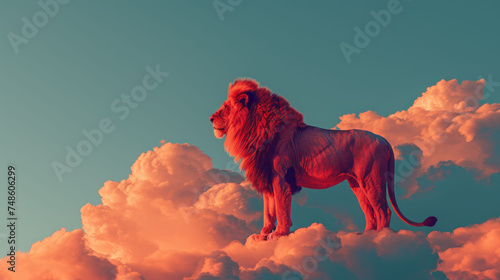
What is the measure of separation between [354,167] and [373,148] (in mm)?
692

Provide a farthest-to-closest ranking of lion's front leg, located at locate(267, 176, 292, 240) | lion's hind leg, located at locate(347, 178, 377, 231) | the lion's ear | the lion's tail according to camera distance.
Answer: the lion's ear, lion's hind leg, located at locate(347, 178, 377, 231), the lion's tail, lion's front leg, located at locate(267, 176, 292, 240)

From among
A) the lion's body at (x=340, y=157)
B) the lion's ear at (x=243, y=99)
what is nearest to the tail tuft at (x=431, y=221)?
the lion's body at (x=340, y=157)

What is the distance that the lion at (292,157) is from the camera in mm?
15719

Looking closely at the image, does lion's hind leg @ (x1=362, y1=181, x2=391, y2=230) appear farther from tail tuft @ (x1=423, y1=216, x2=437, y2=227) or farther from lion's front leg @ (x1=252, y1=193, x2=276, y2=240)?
lion's front leg @ (x1=252, y1=193, x2=276, y2=240)

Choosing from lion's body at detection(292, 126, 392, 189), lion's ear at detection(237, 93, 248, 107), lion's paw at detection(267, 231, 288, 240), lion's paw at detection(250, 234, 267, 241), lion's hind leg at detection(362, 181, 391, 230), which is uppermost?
lion's ear at detection(237, 93, 248, 107)

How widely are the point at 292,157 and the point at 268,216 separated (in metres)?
1.66

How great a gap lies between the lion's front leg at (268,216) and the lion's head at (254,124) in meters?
0.35

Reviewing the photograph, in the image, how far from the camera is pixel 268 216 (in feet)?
52.7

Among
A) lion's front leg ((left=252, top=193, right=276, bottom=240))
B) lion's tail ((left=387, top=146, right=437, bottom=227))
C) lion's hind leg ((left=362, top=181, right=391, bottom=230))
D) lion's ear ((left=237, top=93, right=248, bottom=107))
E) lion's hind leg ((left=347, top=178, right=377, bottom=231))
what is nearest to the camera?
lion's hind leg ((left=362, top=181, right=391, bottom=230))

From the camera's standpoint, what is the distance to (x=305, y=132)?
Result: 16.3 m

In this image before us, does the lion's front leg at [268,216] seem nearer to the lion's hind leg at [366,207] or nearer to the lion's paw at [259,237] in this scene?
the lion's paw at [259,237]

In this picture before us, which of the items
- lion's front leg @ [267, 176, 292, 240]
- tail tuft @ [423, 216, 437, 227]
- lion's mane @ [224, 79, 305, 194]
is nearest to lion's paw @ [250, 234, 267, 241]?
lion's front leg @ [267, 176, 292, 240]

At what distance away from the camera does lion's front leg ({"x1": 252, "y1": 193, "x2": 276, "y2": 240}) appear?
15887mm

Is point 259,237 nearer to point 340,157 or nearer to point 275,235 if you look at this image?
point 275,235
